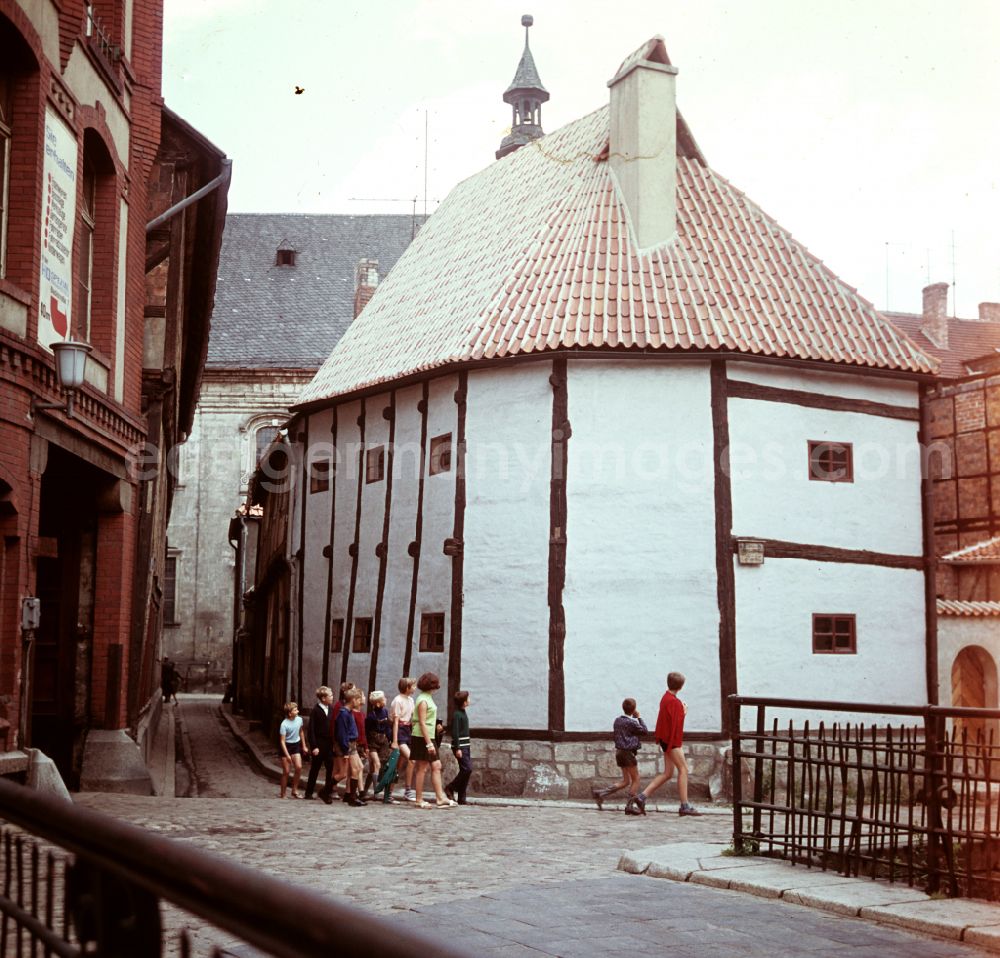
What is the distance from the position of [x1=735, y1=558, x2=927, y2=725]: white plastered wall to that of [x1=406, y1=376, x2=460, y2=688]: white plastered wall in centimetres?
426

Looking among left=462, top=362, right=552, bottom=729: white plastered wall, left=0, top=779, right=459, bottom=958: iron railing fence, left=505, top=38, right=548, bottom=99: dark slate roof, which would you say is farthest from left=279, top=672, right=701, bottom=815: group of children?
left=505, top=38, right=548, bottom=99: dark slate roof

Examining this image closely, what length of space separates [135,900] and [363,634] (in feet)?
66.7

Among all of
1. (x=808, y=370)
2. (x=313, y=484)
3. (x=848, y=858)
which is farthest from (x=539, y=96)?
(x=848, y=858)

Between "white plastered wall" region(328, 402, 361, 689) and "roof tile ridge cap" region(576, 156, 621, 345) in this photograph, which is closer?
"roof tile ridge cap" region(576, 156, 621, 345)

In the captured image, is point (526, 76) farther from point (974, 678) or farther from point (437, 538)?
point (437, 538)

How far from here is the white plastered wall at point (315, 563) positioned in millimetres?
24078

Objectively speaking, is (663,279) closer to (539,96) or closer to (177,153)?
(177,153)

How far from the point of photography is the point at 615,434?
1927 centimetres

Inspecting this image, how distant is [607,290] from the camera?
790 inches

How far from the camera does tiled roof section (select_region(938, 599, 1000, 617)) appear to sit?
2641 cm

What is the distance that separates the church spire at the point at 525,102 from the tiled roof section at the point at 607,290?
20160 mm

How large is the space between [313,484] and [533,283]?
6.62 meters

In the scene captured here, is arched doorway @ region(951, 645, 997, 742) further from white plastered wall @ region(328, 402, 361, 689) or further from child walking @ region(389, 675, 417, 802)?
child walking @ region(389, 675, 417, 802)

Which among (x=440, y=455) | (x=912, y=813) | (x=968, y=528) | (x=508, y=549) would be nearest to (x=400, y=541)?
(x=440, y=455)
